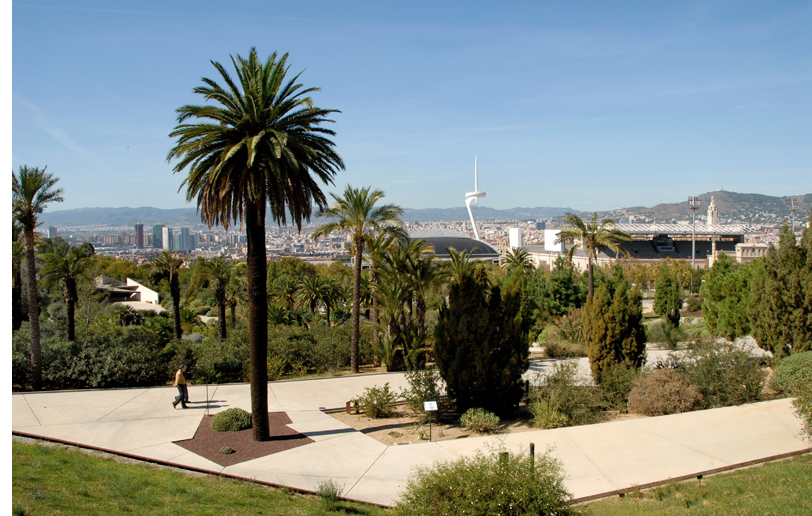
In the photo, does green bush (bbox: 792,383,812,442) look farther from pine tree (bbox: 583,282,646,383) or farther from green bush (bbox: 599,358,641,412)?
pine tree (bbox: 583,282,646,383)

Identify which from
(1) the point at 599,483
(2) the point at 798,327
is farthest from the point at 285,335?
(2) the point at 798,327

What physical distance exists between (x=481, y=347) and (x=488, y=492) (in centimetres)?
794

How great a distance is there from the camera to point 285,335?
72.3 ft

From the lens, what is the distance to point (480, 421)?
13422mm

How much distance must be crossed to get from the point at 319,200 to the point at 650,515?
9526 millimetres

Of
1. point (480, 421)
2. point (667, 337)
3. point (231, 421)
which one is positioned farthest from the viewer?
point (667, 337)

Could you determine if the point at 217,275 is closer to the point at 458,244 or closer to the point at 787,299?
the point at 787,299

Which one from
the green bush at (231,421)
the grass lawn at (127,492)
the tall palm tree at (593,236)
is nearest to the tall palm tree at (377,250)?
the green bush at (231,421)

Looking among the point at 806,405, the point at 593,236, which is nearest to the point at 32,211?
the point at 806,405

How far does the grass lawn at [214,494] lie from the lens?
24.5ft

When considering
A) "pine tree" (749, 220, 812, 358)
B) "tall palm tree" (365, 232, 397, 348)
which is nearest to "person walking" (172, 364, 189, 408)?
"tall palm tree" (365, 232, 397, 348)

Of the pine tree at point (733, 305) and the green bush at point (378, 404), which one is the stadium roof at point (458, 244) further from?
the green bush at point (378, 404)

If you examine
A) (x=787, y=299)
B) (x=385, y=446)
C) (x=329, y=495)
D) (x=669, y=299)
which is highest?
(x=787, y=299)

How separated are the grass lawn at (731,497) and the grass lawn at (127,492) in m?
4.30
